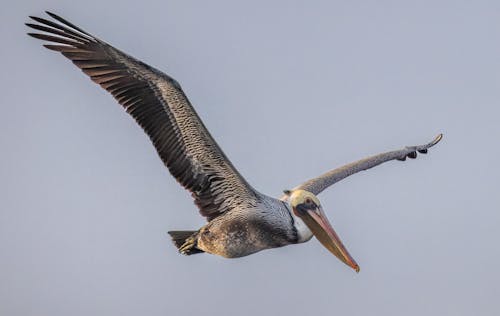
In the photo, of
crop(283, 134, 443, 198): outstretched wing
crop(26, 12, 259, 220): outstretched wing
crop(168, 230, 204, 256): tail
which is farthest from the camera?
crop(283, 134, 443, 198): outstretched wing

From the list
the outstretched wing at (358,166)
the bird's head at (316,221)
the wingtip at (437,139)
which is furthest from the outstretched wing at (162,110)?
the wingtip at (437,139)

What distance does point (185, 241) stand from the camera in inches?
615

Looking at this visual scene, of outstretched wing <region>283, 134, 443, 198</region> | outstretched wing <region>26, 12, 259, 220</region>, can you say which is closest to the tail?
outstretched wing <region>26, 12, 259, 220</region>

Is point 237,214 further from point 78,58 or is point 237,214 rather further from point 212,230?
point 78,58

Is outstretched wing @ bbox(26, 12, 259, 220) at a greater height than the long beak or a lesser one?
greater

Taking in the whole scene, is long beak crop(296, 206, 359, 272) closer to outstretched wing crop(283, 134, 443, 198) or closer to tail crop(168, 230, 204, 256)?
tail crop(168, 230, 204, 256)

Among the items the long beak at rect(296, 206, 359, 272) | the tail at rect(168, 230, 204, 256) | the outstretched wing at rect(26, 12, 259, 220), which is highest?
the outstretched wing at rect(26, 12, 259, 220)

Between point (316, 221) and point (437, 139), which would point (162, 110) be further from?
point (437, 139)

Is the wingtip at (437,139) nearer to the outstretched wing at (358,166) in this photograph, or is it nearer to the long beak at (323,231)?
the outstretched wing at (358,166)

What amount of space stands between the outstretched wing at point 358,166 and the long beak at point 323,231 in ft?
6.40

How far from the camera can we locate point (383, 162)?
19.4 metres

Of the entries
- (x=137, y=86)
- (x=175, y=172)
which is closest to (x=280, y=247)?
(x=175, y=172)

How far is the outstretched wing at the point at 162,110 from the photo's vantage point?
1452 centimetres

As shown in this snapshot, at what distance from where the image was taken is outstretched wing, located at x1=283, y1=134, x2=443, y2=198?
17513 millimetres
